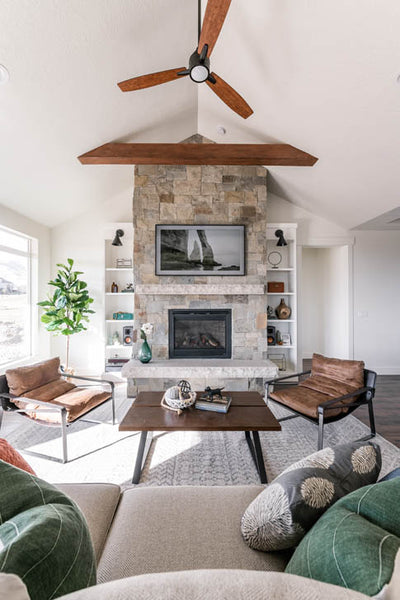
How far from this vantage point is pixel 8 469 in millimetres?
916

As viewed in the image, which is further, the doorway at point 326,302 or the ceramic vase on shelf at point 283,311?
the doorway at point 326,302

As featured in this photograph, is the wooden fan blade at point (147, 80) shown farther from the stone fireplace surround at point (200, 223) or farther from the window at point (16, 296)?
the window at point (16, 296)

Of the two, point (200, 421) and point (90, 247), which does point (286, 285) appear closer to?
point (90, 247)

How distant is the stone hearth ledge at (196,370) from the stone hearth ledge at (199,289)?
0.94m

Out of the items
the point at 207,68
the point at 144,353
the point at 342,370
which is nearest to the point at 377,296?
the point at 342,370

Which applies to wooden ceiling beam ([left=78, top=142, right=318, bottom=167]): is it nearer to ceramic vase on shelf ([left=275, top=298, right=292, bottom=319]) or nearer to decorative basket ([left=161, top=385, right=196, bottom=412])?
ceramic vase on shelf ([left=275, top=298, right=292, bottom=319])

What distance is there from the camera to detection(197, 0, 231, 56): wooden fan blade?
1756 millimetres

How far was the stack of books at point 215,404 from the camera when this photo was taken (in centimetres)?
245

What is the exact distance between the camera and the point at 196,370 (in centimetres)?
399

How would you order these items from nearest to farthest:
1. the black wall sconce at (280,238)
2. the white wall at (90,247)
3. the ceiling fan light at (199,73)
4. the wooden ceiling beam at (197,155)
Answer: the ceiling fan light at (199,73), the wooden ceiling beam at (197,155), the black wall sconce at (280,238), the white wall at (90,247)

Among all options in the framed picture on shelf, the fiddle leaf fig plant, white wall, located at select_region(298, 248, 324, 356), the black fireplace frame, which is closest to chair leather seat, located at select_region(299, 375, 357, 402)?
the black fireplace frame

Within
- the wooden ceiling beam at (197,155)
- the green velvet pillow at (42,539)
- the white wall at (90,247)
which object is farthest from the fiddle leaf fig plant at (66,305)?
the green velvet pillow at (42,539)

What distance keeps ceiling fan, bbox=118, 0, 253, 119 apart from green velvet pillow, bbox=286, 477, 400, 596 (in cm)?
236

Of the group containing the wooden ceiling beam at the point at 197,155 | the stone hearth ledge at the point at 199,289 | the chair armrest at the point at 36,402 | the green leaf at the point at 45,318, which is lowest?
the chair armrest at the point at 36,402
